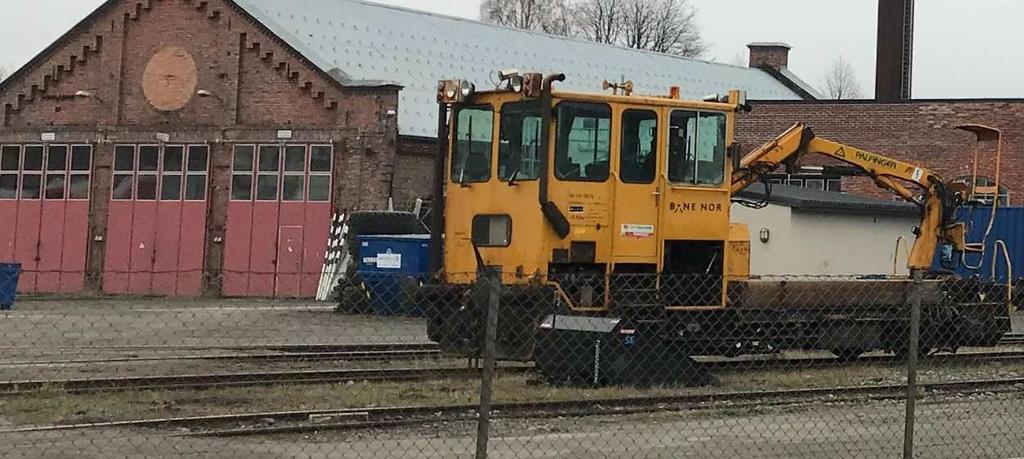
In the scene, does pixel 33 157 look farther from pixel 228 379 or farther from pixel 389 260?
pixel 228 379

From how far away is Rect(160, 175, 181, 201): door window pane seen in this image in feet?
125

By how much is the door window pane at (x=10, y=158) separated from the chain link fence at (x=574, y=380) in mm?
19841

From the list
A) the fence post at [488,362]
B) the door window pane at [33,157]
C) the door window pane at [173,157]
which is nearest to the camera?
the fence post at [488,362]

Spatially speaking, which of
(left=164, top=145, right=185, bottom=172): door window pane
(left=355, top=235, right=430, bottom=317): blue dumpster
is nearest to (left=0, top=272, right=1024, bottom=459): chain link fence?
(left=355, top=235, right=430, bottom=317): blue dumpster

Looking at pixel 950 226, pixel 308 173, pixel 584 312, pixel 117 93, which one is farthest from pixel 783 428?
pixel 117 93

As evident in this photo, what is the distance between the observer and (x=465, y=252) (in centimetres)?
1650

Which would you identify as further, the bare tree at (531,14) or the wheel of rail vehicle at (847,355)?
the bare tree at (531,14)

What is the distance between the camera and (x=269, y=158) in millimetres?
37219

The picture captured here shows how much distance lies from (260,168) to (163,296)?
4267 millimetres

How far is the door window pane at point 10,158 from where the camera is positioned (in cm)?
4034

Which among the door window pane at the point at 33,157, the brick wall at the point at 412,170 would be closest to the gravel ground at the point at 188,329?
the brick wall at the point at 412,170

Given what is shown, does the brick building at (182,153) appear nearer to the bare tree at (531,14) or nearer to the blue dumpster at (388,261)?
the blue dumpster at (388,261)

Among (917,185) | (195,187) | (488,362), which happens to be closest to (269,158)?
(195,187)

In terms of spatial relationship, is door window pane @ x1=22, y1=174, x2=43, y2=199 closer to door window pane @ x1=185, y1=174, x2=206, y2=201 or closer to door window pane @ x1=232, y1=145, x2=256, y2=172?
door window pane @ x1=185, y1=174, x2=206, y2=201
